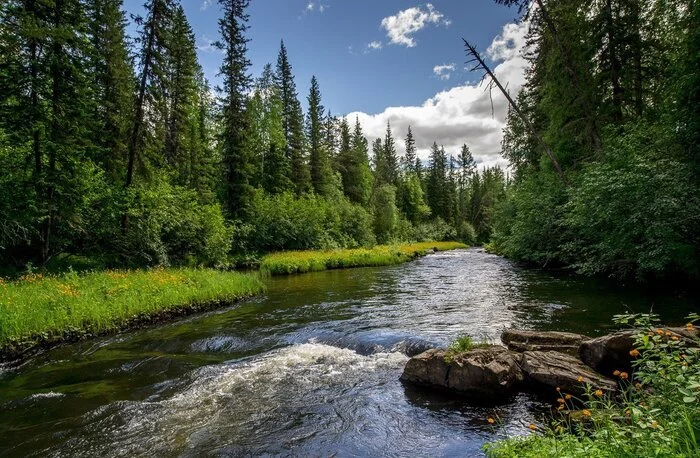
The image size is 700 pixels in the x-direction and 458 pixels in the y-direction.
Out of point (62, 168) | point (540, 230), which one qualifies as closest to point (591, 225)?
point (540, 230)

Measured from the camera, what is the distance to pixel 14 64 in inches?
593

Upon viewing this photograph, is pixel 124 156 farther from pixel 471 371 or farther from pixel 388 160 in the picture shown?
pixel 388 160

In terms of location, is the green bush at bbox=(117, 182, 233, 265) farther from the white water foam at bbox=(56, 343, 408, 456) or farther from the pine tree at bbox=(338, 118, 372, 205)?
the pine tree at bbox=(338, 118, 372, 205)

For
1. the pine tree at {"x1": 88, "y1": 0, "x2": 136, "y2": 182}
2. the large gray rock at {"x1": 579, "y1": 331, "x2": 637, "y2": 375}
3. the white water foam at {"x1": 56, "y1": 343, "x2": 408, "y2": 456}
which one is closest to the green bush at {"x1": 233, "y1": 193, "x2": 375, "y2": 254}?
the pine tree at {"x1": 88, "y1": 0, "x2": 136, "y2": 182}

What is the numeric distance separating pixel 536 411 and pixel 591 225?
1039 cm

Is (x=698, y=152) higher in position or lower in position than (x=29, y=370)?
higher

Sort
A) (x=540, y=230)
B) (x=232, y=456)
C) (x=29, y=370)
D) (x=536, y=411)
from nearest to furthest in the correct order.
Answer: (x=232, y=456), (x=536, y=411), (x=29, y=370), (x=540, y=230)

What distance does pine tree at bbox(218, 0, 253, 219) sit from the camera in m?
31.1

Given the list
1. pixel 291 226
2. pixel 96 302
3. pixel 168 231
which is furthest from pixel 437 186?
pixel 96 302

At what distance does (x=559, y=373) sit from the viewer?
6453mm

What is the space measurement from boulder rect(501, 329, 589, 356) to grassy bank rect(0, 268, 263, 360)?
35.8 ft

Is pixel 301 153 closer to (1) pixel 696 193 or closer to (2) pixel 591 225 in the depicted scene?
(2) pixel 591 225

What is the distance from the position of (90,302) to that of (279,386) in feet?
24.8

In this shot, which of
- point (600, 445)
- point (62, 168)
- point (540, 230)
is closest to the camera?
point (600, 445)
